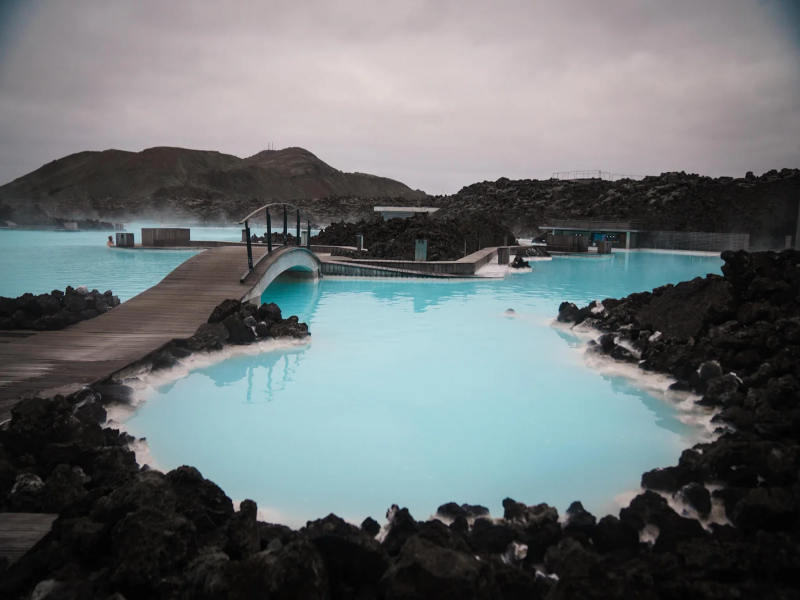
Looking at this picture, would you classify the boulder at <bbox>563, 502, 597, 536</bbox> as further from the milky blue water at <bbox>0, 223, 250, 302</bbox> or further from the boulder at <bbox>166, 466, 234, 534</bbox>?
the milky blue water at <bbox>0, 223, 250, 302</bbox>

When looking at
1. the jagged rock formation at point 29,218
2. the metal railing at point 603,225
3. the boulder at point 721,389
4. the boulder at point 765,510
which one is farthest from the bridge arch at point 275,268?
the metal railing at point 603,225

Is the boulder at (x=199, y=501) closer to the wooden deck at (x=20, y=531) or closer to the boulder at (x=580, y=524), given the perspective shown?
the wooden deck at (x=20, y=531)

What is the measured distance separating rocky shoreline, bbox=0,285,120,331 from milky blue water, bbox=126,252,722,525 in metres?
2.25

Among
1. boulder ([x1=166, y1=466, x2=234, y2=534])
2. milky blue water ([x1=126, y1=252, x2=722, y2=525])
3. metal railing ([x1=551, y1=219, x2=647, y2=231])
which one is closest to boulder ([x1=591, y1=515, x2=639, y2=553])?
milky blue water ([x1=126, y1=252, x2=722, y2=525])

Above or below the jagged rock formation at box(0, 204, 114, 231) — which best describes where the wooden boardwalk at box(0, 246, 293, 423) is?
below

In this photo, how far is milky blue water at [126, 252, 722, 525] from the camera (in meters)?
4.31

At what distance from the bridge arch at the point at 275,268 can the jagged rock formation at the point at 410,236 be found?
14.4 feet

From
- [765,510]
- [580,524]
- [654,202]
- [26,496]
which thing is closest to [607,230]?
[654,202]

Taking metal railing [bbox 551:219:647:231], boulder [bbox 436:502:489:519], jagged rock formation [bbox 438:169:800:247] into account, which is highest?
jagged rock formation [bbox 438:169:800:247]

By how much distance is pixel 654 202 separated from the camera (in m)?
43.7

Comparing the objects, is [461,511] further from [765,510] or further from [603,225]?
[603,225]

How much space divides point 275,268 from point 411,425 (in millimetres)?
7248

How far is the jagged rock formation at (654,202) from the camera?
38059 mm

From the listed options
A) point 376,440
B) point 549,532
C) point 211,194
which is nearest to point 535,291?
point 376,440
